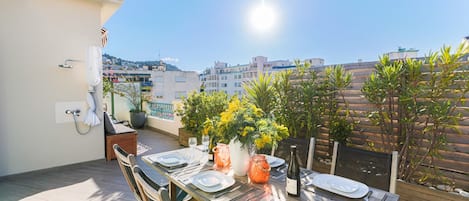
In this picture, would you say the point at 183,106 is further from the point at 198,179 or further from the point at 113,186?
the point at 198,179

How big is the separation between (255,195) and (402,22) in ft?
13.3

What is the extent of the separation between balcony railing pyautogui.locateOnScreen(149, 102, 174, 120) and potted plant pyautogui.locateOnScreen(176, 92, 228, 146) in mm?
1423

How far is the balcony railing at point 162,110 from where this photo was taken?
21.3ft

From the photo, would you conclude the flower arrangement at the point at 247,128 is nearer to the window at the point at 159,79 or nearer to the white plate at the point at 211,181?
the white plate at the point at 211,181

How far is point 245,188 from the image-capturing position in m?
1.47

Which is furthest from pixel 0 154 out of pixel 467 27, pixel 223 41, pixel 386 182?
pixel 223 41

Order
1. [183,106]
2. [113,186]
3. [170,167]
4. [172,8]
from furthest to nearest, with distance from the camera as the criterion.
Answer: [172,8] → [183,106] → [113,186] → [170,167]

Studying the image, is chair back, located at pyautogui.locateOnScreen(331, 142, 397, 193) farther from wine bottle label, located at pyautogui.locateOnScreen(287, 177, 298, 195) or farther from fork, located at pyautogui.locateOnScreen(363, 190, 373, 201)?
wine bottle label, located at pyautogui.locateOnScreen(287, 177, 298, 195)

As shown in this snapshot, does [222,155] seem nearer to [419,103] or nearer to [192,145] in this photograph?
[192,145]

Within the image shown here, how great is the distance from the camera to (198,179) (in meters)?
1.55

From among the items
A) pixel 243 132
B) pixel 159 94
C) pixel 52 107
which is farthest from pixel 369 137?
pixel 159 94

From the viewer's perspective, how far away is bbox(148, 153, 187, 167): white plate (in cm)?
184

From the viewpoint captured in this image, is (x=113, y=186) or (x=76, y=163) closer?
(x=113, y=186)

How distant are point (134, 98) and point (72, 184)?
4.30 meters
